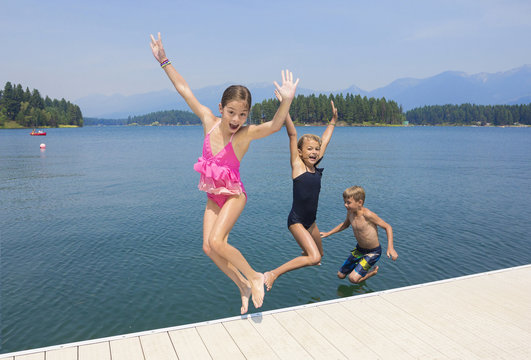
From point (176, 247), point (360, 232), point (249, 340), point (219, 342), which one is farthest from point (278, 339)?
point (176, 247)

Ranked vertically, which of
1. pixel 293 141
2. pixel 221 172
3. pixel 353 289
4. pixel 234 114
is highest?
pixel 234 114

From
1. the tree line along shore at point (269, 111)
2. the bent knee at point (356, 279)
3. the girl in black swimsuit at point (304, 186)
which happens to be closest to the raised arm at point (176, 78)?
the girl in black swimsuit at point (304, 186)

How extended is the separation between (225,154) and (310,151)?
177cm

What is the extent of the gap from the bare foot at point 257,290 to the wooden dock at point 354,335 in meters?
0.25

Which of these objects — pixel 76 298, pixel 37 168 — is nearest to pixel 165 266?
pixel 76 298

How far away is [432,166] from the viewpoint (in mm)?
33438

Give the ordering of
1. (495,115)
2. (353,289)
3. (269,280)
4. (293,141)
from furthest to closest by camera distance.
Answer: (495,115)
(353,289)
(293,141)
(269,280)

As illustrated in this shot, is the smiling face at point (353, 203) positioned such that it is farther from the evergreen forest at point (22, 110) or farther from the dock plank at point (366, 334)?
the evergreen forest at point (22, 110)

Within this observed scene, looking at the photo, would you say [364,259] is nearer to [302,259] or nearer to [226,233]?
[302,259]

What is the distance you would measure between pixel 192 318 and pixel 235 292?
139cm

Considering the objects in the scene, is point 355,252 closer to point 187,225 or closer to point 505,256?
point 505,256

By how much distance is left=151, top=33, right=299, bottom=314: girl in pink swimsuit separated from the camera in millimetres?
4828

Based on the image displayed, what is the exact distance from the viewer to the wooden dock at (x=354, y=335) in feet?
14.6

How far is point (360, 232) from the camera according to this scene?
26.7 ft
